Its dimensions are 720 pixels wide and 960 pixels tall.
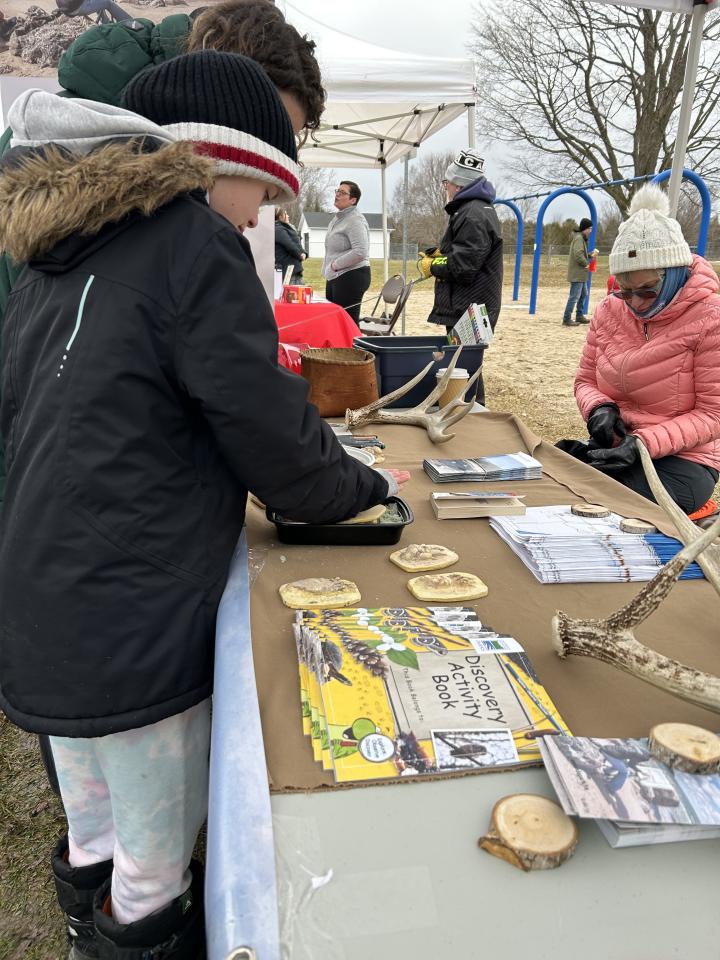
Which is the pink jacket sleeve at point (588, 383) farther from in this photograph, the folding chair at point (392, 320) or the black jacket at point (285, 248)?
the black jacket at point (285, 248)

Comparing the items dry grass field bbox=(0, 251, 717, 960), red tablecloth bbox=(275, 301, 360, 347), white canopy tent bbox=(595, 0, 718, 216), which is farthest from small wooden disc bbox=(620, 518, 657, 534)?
white canopy tent bbox=(595, 0, 718, 216)

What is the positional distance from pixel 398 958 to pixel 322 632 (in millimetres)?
464

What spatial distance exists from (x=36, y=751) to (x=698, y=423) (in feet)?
7.91

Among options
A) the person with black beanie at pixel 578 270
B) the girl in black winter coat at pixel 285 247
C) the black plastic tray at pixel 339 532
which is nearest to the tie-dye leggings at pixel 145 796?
the black plastic tray at pixel 339 532

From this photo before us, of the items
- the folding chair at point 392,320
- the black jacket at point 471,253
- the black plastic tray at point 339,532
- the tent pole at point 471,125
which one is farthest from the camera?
the tent pole at point 471,125

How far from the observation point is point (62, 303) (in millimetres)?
915

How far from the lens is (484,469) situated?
178 cm

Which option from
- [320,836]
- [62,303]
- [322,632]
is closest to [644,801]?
[320,836]

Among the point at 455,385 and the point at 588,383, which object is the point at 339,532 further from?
the point at 588,383

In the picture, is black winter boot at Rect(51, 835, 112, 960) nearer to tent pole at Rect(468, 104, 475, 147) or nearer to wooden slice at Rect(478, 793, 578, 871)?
wooden slice at Rect(478, 793, 578, 871)

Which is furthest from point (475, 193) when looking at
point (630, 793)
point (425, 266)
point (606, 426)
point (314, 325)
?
point (630, 793)

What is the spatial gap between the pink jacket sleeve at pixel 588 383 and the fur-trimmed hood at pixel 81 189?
1.88 metres

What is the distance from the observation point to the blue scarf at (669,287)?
2.13 m

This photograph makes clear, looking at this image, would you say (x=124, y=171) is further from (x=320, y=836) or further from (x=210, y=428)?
(x=320, y=836)
